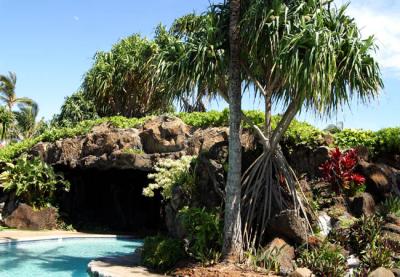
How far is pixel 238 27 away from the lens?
33.6 feet

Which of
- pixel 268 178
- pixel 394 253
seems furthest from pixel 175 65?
pixel 394 253

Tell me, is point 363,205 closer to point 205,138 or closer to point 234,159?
point 234,159

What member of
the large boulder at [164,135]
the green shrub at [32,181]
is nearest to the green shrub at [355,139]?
the large boulder at [164,135]

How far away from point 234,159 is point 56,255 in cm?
698

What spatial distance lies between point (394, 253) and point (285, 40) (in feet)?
15.9

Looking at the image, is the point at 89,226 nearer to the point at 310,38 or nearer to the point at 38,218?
the point at 38,218

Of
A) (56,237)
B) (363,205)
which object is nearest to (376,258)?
(363,205)

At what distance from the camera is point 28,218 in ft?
61.7

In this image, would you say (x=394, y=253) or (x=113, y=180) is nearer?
(x=394, y=253)

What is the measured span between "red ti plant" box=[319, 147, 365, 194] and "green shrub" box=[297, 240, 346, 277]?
102 inches

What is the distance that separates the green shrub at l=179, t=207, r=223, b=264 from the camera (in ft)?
33.1

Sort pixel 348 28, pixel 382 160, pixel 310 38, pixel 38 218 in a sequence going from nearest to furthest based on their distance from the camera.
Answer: pixel 310 38 < pixel 348 28 < pixel 382 160 < pixel 38 218

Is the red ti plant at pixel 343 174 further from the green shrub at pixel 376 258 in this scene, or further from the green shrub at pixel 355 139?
the green shrub at pixel 376 258

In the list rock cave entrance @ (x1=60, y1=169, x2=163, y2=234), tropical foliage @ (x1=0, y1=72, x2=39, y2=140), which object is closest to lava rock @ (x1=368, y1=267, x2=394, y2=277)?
rock cave entrance @ (x1=60, y1=169, x2=163, y2=234)
